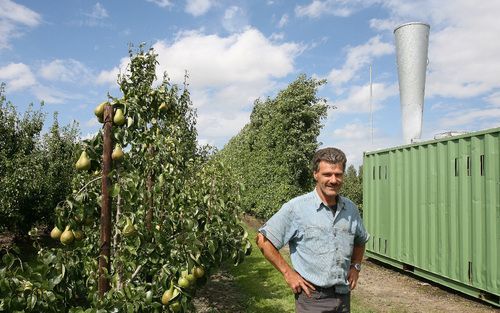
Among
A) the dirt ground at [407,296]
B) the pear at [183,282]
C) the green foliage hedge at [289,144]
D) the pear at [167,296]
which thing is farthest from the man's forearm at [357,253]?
the green foliage hedge at [289,144]

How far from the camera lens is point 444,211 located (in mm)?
7227

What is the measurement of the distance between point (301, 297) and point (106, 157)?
1.58 meters

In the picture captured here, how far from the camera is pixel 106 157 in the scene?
2.54 m

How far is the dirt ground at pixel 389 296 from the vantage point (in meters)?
6.52

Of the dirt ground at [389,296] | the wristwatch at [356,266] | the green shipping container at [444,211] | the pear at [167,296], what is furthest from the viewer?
the dirt ground at [389,296]

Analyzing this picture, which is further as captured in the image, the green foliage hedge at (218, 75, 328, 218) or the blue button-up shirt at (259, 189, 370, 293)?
the green foliage hedge at (218, 75, 328, 218)

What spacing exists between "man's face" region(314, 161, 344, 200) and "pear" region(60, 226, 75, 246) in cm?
164

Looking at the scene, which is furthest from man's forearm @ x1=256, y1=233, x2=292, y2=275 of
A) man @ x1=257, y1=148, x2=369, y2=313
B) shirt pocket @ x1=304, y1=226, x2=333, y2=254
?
shirt pocket @ x1=304, y1=226, x2=333, y2=254

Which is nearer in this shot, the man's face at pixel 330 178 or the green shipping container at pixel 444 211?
the man's face at pixel 330 178

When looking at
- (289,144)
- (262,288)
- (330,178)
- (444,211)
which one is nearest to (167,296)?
(330,178)

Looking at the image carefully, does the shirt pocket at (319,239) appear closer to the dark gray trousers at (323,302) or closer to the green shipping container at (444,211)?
the dark gray trousers at (323,302)

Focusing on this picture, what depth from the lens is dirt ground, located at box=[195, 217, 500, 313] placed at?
21.4ft

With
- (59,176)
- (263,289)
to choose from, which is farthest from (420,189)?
(59,176)

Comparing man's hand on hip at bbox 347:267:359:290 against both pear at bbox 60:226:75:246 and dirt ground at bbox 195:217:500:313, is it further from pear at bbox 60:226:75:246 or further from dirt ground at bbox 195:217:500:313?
dirt ground at bbox 195:217:500:313
